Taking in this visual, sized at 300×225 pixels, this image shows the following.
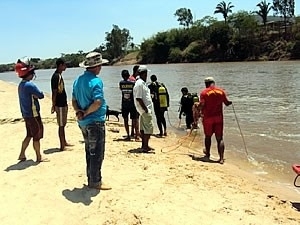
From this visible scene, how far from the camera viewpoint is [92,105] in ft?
19.0

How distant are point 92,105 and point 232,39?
7706cm

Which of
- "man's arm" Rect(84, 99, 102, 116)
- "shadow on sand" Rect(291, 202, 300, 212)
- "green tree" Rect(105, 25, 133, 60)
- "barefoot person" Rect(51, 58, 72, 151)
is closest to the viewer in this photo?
"man's arm" Rect(84, 99, 102, 116)

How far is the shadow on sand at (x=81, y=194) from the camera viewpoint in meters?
6.07

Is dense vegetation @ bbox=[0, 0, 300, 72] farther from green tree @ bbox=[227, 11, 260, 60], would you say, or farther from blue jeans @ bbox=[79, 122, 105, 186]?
blue jeans @ bbox=[79, 122, 105, 186]

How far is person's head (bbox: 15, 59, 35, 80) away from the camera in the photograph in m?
7.40

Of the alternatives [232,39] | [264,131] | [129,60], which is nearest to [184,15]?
[129,60]

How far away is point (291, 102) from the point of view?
21391 millimetres

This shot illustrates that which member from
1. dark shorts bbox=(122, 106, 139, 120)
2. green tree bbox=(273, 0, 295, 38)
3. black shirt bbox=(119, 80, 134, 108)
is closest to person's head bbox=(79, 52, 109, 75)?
black shirt bbox=(119, 80, 134, 108)

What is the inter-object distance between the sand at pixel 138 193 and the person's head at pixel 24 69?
1.58 m

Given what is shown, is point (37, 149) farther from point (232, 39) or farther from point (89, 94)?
point (232, 39)

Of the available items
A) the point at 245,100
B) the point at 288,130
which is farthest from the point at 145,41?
the point at 288,130

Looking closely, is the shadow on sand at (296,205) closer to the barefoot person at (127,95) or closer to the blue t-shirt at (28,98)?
the blue t-shirt at (28,98)

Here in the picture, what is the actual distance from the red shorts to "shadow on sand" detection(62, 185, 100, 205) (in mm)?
3531

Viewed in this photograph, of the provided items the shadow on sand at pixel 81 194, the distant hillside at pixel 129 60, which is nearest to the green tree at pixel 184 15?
the distant hillside at pixel 129 60
